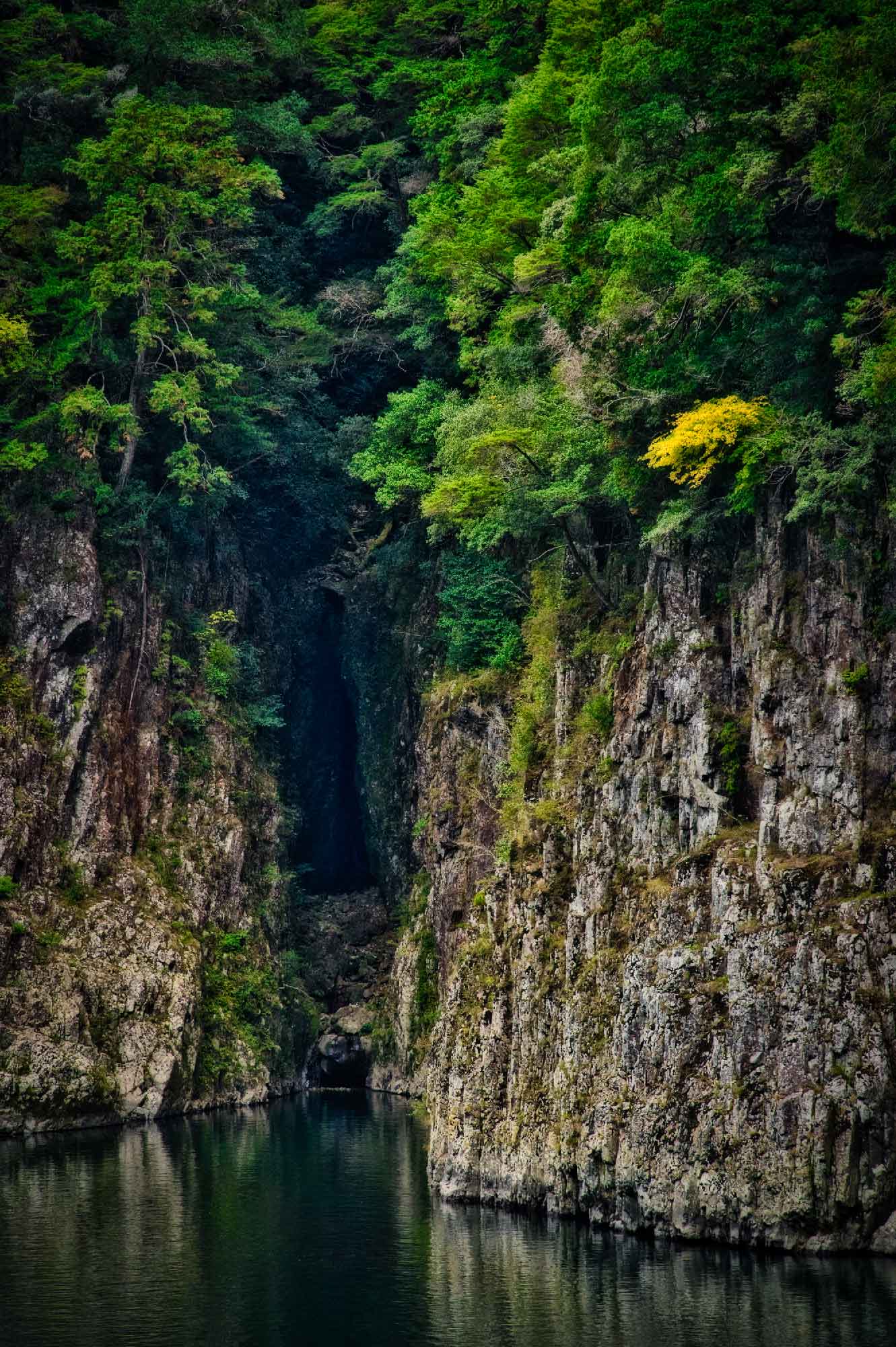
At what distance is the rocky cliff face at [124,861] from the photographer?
4603 cm

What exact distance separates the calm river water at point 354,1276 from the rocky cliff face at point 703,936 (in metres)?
1.15

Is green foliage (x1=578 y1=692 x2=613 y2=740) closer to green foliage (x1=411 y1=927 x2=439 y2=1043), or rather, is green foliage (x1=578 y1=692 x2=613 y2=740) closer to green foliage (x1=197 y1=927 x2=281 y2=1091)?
green foliage (x1=411 y1=927 x2=439 y2=1043)

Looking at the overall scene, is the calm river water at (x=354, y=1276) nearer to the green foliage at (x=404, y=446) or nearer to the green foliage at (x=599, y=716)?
the green foliage at (x=599, y=716)

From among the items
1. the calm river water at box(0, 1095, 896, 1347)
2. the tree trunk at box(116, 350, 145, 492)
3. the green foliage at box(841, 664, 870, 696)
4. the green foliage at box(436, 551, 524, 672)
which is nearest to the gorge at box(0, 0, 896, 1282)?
the green foliage at box(841, 664, 870, 696)

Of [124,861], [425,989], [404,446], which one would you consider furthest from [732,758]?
[404,446]

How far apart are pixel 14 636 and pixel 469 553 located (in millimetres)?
16069

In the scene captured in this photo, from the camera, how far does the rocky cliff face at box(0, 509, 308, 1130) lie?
46031 millimetres

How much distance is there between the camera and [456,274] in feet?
149

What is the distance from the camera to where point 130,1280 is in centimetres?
2491

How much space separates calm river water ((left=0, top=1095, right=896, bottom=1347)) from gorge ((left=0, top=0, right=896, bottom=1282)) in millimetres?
1628

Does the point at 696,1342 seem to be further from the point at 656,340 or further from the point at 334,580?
the point at 334,580

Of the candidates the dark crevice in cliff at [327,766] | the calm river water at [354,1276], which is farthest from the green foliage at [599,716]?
the dark crevice in cliff at [327,766]

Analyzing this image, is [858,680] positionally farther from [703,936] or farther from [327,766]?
[327,766]

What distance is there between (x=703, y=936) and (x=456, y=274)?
81.0ft
